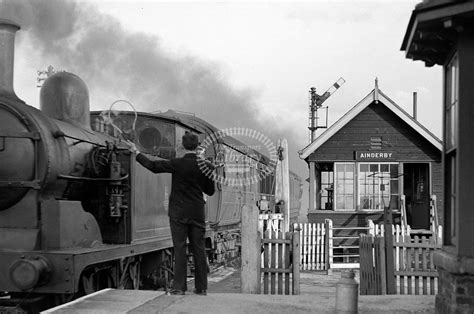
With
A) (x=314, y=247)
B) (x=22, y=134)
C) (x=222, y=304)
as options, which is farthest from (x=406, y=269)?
(x=314, y=247)

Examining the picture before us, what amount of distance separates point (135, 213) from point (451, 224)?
→ 186 inches

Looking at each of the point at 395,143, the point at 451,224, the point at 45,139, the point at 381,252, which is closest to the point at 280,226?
the point at 381,252

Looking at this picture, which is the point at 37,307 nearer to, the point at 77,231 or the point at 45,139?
the point at 77,231

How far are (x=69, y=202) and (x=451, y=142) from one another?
435cm

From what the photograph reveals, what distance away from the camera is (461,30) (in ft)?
17.1

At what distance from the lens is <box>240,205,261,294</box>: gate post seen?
859 cm

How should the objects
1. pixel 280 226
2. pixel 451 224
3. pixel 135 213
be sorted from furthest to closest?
pixel 280 226, pixel 135 213, pixel 451 224

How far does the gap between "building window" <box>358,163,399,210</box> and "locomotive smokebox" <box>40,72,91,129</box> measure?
35.8ft

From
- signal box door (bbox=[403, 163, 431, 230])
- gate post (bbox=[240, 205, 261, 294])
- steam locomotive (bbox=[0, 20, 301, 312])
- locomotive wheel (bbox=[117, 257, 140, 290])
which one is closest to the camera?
steam locomotive (bbox=[0, 20, 301, 312])

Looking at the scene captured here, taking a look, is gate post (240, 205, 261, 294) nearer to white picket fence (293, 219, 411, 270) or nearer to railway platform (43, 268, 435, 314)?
railway platform (43, 268, 435, 314)

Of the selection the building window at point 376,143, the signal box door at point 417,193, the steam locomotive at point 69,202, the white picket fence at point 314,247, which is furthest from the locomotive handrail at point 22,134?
the signal box door at point 417,193

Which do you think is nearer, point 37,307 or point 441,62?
point 441,62

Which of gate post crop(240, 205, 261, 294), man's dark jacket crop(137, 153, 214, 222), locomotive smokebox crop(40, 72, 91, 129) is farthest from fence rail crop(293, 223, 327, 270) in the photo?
man's dark jacket crop(137, 153, 214, 222)

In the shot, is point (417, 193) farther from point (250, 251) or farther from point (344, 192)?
point (250, 251)
